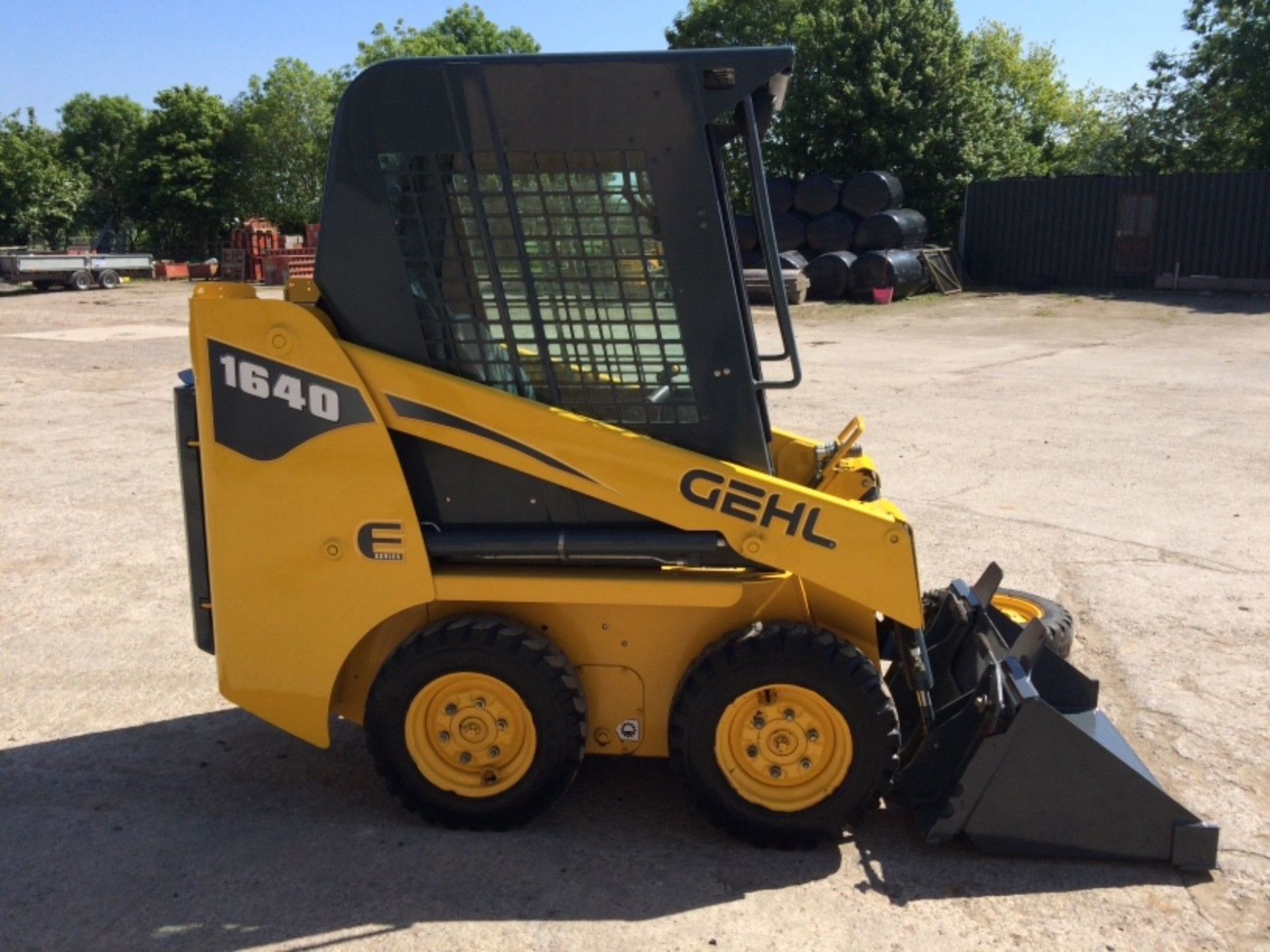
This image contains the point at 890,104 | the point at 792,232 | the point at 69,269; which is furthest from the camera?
the point at 69,269

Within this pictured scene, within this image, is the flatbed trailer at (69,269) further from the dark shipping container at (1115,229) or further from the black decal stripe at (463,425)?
the black decal stripe at (463,425)

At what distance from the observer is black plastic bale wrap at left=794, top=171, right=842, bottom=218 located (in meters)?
27.1

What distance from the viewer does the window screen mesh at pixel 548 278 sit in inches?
140

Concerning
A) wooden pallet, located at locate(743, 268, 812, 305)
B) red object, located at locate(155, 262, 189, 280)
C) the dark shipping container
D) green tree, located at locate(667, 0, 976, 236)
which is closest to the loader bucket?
wooden pallet, located at locate(743, 268, 812, 305)

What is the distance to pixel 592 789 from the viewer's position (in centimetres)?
416

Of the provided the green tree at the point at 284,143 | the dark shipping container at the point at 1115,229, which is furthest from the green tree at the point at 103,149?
the dark shipping container at the point at 1115,229

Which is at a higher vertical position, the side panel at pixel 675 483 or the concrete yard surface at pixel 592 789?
the side panel at pixel 675 483

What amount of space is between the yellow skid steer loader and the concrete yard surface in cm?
19

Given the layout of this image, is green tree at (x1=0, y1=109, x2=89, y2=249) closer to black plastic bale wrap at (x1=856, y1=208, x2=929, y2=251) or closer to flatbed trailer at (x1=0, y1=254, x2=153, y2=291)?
flatbed trailer at (x1=0, y1=254, x2=153, y2=291)

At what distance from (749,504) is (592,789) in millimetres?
1235

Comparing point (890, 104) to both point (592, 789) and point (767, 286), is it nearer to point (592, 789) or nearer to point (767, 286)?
point (767, 286)

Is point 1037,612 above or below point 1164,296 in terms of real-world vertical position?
below

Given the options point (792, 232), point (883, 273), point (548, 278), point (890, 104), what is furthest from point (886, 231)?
point (548, 278)

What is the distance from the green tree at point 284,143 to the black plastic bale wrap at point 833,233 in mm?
25850
